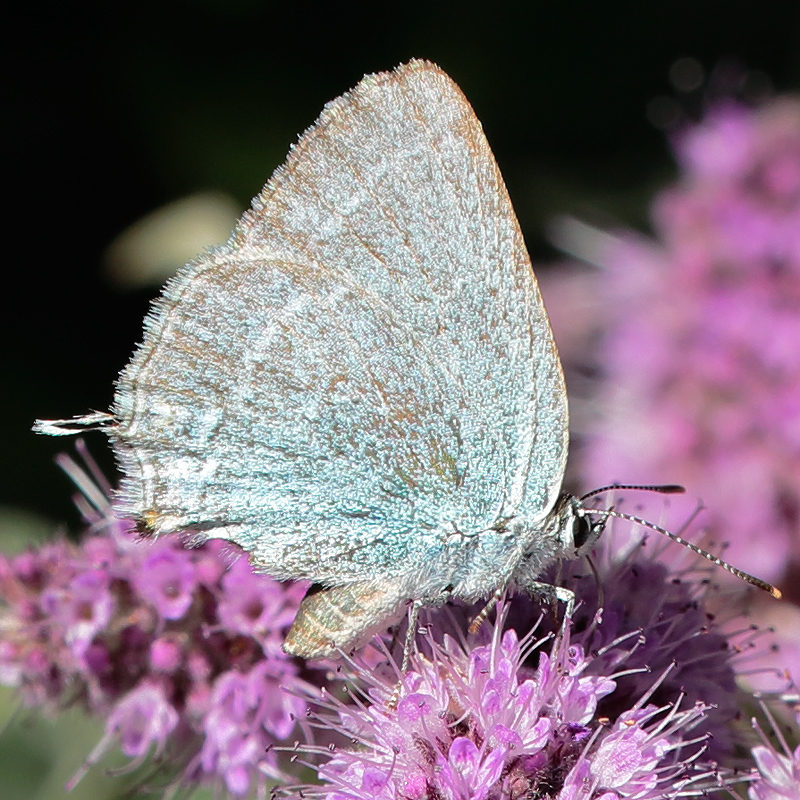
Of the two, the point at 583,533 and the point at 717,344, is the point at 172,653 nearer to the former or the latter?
the point at 583,533

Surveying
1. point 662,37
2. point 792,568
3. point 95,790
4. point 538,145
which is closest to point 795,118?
point 662,37

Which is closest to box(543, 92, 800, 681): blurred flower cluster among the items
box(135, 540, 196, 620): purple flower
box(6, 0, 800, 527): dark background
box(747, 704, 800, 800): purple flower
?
box(6, 0, 800, 527): dark background

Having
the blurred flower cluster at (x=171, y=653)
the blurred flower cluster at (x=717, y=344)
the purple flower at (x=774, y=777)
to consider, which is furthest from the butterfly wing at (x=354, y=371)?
the blurred flower cluster at (x=717, y=344)

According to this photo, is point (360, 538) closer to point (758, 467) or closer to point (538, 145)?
point (758, 467)

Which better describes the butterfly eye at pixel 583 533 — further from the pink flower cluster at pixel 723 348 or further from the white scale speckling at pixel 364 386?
the pink flower cluster at pixel 723 348

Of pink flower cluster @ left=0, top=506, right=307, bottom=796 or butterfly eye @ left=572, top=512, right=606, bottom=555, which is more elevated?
butterfly eye @ left=572, top=512, right=606, bottom=555

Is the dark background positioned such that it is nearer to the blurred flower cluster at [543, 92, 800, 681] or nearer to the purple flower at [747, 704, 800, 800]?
the blurred flower cluster at [543, 92, 800, 681]

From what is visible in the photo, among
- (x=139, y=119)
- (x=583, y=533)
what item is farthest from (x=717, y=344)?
(x=139, y=119)
